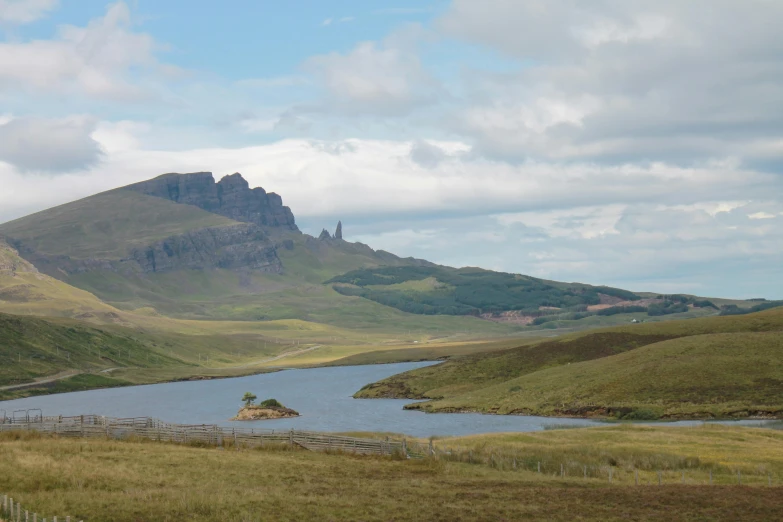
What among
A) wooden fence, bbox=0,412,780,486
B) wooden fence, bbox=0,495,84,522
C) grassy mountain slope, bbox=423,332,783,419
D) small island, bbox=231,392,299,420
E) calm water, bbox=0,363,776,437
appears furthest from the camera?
small island, bbox=231,392,299,420

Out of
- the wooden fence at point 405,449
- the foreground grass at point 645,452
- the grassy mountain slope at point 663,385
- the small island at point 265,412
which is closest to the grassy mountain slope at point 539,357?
the grassy mountain slope at point 663,385

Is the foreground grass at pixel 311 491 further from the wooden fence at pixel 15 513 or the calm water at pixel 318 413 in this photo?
the calm water at pixel 318 413

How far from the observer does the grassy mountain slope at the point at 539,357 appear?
156750 millimetres

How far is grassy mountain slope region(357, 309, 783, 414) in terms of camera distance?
15675cm

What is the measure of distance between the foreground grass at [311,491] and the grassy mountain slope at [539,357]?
88.1 meters

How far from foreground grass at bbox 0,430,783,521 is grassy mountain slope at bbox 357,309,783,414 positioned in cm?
8808

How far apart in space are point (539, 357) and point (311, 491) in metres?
129

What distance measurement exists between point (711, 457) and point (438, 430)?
47262mm

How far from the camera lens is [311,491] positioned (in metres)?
48.6

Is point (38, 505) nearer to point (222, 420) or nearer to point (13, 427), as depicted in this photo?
point (13, 427)

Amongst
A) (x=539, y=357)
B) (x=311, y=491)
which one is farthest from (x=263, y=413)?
(x=311, y=491)

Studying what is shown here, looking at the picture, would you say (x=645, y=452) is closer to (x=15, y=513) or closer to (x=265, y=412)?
(x=15, y=513)

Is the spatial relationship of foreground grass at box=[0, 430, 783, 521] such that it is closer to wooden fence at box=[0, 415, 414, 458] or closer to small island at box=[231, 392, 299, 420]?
wooden fence at box=[0, 415, 414, 458]

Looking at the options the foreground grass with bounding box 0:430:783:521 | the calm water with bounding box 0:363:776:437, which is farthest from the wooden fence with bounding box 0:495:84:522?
the calm water with bounding box 0:363:776:437
